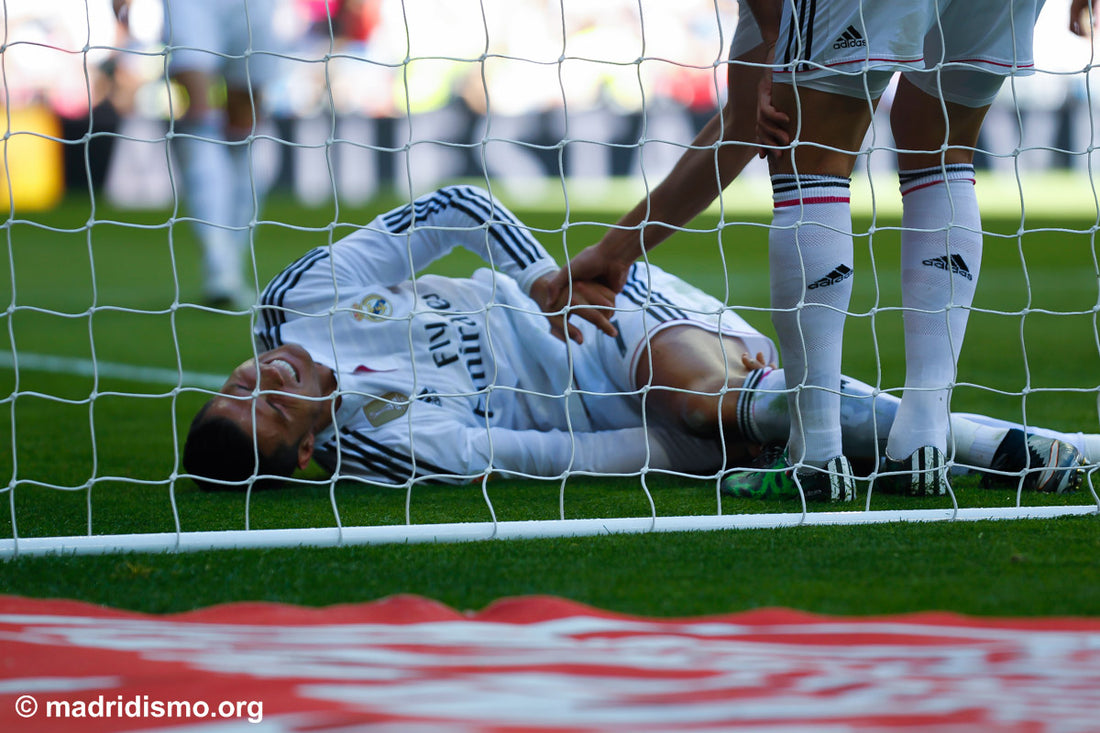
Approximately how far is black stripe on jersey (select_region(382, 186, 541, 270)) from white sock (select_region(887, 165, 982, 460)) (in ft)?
2.45

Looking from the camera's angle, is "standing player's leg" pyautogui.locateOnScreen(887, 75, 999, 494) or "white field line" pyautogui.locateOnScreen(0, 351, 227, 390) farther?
"white field line" pyautogui.locateOnScreen(0, 351, 227, 390)

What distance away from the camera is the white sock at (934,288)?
6.24 ft

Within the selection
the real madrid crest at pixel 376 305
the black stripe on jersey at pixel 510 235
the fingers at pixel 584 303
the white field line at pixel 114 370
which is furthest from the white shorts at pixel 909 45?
the white field line at pixel 114 370

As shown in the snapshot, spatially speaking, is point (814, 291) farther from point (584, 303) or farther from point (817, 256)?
point (584, 303)

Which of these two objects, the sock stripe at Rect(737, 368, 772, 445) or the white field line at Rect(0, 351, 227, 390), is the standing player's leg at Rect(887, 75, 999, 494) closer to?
the sock stripe at Rect(737, 368, 772, 445)

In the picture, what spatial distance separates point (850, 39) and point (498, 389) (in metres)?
0.84

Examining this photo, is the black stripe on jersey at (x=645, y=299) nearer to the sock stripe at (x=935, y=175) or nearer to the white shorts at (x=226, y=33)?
the sock stripe at (x=935, y=175)

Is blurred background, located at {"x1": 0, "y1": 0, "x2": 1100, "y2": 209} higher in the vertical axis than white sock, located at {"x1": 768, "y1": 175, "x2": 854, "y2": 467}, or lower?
higher

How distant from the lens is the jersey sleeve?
7.66 ft

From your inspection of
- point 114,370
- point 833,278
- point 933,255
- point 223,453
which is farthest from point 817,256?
point 114,370

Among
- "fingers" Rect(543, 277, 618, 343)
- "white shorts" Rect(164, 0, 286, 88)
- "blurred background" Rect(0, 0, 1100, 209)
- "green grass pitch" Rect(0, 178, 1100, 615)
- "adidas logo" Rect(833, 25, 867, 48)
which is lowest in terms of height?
"green grass pitch" Rect(0, 178, 1100, 615)

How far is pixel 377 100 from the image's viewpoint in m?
15.5

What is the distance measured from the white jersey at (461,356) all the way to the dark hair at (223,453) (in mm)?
125

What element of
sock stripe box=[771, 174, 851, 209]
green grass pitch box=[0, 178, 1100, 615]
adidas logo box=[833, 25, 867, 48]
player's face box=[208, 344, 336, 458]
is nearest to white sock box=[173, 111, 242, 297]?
green grass pitch box=[0, 178, 1100, 615]
